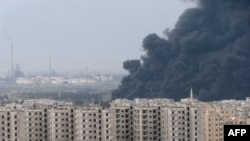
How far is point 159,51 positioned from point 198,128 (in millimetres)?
15503

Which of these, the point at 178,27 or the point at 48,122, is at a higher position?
the point at 178,27

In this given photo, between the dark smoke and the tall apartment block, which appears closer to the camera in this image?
the tall apartment block

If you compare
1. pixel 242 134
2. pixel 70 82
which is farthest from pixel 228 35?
pixel 242 134

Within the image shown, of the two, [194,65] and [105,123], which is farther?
[194,65]

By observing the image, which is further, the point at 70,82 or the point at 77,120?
the point at 70,82

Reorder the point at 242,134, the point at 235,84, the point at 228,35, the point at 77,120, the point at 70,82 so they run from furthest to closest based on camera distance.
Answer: the point at 70,82 → the point at 228,35 → the point at 235,84 → the point at 77,120 → the point at 242,134

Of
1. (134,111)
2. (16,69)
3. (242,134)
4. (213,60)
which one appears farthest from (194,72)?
(242,134)

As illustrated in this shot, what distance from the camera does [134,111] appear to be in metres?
14.0

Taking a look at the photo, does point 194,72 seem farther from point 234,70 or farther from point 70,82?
point 70,82

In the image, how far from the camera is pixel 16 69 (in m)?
30.4

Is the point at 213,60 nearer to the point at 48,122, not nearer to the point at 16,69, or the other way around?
the point at 16,69

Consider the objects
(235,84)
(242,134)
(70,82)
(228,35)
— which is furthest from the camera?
(70,82)

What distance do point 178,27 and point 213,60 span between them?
76.1 inches

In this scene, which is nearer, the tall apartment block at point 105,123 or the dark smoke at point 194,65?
the tall apartment block at point 105,123
